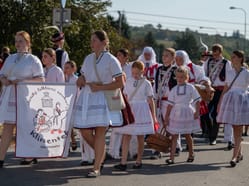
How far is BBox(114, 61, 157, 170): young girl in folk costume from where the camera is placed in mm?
9430

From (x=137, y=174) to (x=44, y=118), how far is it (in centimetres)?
159

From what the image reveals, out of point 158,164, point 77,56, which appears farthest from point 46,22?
point 158,164

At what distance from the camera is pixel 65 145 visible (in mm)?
9055

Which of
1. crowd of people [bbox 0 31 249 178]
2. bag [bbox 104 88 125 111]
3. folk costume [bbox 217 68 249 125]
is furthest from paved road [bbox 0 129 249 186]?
bag [bbox 104 88 125 111]

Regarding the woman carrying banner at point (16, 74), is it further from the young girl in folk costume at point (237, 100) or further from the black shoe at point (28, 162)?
the young girl in folk costume at point (237, 100)

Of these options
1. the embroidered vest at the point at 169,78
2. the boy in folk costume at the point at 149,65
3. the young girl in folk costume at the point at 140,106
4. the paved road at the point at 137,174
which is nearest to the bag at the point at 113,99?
the paved road at the point at 137,174

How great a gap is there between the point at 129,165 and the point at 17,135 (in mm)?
1988

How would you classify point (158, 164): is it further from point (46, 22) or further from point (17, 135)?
point (46, 22)

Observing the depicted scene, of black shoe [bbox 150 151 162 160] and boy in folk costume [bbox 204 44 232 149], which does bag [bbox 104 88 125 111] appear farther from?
boy in folk costume [bbox 204 44 232 149]

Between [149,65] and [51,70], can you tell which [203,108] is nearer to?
[149,65]

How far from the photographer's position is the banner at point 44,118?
28.5 ft

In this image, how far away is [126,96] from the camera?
962cm

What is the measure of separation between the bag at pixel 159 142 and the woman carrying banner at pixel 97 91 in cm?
184

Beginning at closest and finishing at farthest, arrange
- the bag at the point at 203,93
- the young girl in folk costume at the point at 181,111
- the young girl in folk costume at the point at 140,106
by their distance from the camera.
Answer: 1. the young girl in folk costume at the point at 140,106
2. the young girl in folk costume at the point at 181,111
3. the bag at the point at 203,93
